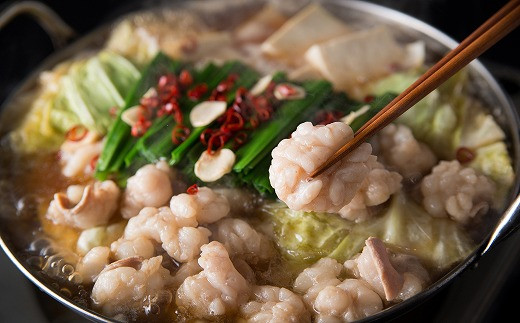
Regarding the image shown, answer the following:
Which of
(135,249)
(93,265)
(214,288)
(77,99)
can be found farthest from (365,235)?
(77,99)

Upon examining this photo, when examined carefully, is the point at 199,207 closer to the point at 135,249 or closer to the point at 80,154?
the point at 135,249

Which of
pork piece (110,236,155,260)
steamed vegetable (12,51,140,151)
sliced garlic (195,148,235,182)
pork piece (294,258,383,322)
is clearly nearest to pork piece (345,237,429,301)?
pork piece (294,258,383,322)

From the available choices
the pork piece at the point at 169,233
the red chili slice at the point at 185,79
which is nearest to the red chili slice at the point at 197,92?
the red chili slice at the point at 185,79

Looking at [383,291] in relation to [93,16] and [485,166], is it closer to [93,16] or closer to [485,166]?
[485,166]

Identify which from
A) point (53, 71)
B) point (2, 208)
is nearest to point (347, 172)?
point (2, 208)

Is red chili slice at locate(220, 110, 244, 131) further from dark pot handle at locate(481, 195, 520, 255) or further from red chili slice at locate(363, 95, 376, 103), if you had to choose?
dark pot handle at locate(481, 195, 520, 255)

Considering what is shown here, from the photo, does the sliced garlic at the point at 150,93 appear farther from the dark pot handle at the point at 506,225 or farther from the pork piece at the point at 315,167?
the dark pot handle at the point at 506,225
